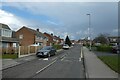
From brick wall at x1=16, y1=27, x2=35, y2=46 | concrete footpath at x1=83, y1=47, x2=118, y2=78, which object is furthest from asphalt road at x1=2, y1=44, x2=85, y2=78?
brick wall at x1=16, y1=27, x2=35, y2=46

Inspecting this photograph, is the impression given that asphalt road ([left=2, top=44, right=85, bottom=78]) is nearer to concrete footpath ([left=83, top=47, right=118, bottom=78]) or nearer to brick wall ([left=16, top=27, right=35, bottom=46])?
concrete footpath ([left=83, top=47, right=118, bottom=78])

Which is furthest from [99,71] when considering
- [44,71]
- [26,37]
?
[26,37]

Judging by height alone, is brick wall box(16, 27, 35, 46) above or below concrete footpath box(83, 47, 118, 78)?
above

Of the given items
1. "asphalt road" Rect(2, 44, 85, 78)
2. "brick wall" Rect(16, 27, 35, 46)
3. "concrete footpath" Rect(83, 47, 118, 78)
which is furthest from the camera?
"brick wall" Rect(16, 27, 35, 46)

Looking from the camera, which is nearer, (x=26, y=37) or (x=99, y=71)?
(x=99, y=71)

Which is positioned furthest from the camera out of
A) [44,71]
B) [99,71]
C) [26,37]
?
[26,37]

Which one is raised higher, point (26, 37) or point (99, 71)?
point (26, 37)

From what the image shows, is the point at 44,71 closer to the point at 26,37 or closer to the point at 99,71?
the point at 99,71

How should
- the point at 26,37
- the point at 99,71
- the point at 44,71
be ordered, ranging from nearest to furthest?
the point at 99,71
the point at 44,71
the point at 26,37

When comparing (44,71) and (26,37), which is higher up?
(26,37)

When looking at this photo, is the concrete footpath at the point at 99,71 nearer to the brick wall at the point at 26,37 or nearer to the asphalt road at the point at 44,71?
the asphalt road at the point at 44,71

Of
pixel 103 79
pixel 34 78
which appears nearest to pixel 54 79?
pixel 34 78

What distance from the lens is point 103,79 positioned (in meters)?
10.7

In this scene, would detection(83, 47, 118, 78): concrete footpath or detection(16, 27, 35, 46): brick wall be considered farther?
detection(16, 27, 35, 46): brick wall
